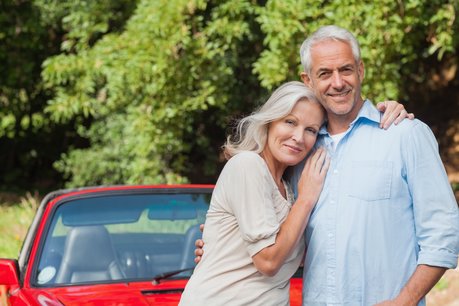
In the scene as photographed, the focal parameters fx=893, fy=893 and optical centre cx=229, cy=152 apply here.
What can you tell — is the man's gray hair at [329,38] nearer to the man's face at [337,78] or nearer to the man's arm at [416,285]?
the man's face at [337,78]

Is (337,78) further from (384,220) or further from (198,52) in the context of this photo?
(198,52)

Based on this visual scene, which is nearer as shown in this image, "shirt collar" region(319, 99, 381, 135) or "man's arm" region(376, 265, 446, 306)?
"man's arm" region(376, 265, 446, 306)

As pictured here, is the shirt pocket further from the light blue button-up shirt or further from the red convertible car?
the red convertible car

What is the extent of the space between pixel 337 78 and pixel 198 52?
7241 mm

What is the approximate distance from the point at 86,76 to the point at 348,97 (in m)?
8.73

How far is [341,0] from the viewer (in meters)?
9.12

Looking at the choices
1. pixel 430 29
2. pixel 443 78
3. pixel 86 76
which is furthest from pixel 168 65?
pixel 443 78

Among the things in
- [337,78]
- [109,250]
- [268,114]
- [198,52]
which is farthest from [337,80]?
[198,52]

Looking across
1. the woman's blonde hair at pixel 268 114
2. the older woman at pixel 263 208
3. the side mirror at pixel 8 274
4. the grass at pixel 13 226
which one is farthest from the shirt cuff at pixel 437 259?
the grass at pixel 13 226

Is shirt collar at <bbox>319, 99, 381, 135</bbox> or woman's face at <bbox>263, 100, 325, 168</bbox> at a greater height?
shirt collar at <bbox>319, 99, 381, 135</bbox>

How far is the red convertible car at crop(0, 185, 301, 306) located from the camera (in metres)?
4.37

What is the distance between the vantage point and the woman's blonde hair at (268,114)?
3.17 meters

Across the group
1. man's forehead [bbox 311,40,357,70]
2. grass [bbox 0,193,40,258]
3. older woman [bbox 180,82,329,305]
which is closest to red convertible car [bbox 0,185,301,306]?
older woman [bbox 180,82,329,305]

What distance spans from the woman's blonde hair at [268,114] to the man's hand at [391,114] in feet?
0.82
